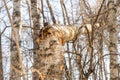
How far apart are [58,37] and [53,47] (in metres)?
0.14

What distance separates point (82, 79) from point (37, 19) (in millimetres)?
3589

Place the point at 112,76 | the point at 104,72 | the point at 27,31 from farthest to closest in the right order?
the point at 104,72 → the point at 112,76 → the point at 27,31

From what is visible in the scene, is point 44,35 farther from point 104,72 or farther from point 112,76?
point 104,72

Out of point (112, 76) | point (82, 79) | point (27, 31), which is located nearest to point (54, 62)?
point (82, 79)

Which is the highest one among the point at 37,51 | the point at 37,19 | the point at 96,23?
the point at 37,19

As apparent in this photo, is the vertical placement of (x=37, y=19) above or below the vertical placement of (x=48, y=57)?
above

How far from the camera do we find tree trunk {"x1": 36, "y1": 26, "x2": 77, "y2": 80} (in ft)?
15.0

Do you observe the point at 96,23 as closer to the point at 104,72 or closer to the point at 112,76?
the point at 112,76

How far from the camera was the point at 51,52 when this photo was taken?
4.60 meters

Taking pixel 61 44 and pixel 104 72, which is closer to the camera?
pixel 61 44

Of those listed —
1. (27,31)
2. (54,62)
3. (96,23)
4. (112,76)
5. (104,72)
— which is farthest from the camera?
(104,72)

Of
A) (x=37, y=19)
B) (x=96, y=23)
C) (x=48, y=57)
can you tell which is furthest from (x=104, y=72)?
(x=48, y=57)

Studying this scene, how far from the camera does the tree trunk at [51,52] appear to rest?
4.57 metres

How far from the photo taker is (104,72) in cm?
1149
